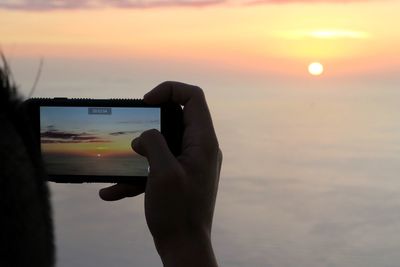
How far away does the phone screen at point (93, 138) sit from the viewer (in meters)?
0.95

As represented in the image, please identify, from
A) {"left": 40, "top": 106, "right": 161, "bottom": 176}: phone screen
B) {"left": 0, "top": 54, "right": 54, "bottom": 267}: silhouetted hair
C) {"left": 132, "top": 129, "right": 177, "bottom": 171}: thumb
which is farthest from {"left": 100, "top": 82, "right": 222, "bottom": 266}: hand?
{"left": 0, "top": 54, "right": 54, "bottom": 267}: silhouetted hair

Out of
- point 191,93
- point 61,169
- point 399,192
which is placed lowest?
point 399,192

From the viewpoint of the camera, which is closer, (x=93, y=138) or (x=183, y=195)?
(x=183, y=195)

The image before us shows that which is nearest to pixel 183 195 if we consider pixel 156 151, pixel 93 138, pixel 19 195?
pixel 156 151

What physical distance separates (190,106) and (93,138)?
16cm

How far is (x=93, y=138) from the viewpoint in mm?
977

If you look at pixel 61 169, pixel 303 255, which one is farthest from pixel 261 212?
pixel 61 169

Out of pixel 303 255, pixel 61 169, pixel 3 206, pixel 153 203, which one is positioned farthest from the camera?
pixel 303 255

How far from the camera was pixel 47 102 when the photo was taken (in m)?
0.96

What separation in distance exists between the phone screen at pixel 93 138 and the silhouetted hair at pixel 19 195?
0.46 meters

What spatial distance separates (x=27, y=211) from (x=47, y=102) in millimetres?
523

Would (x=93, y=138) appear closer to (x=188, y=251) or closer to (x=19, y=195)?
(x=188, y=251)

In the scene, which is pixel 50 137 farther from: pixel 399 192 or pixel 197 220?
pixel 399 192

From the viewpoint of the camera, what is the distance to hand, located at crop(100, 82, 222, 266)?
32.4 inches
